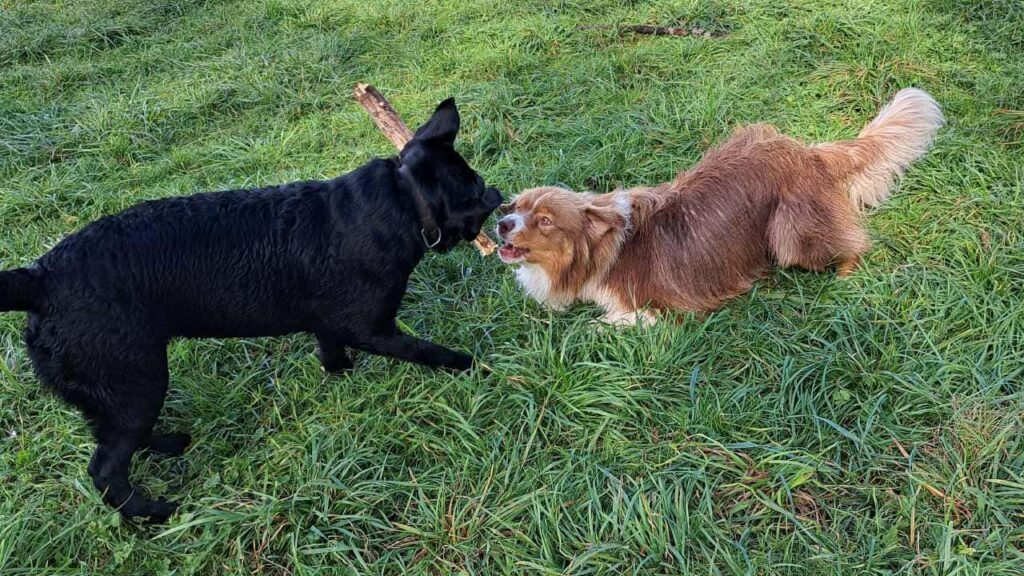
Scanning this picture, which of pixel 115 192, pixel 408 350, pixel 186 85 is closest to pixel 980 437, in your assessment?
pixel 408 350

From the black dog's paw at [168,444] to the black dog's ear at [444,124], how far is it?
6.02 feet

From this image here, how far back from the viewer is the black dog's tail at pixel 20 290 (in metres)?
2.32

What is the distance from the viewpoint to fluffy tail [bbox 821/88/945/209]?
3.93 metres

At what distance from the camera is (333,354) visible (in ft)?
10.7

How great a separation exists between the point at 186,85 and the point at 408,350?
15.5 ft

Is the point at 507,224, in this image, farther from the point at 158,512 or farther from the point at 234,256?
the point at 158,512

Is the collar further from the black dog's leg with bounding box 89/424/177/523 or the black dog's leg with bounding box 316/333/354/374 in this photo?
the black dog's leg with bounding box 89/424/177/523

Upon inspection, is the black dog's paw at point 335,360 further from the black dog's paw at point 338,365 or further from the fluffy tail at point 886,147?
the fluffy tail at point 886,147

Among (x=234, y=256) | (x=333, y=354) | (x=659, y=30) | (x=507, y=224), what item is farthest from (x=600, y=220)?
(x=659, y=30)

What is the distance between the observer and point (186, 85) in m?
6.26

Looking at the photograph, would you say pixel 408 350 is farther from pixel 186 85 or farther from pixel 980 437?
pixel 186 85

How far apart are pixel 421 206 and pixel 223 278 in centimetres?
89

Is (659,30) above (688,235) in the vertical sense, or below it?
above

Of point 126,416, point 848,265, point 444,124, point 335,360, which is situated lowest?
point 335,360
